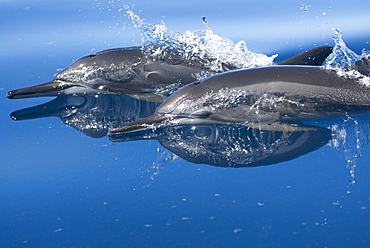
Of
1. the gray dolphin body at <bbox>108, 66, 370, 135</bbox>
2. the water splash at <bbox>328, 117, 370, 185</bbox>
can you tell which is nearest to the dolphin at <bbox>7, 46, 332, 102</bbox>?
the gray dolphin body at <bbox>108, 66, 370, 135</bbox>

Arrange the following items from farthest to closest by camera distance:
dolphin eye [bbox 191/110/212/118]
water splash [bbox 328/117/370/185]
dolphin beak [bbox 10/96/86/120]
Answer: dolphin beak [bbox 10/96/86/120]
dolphin eye [bbox 191/110/212/118]
water splash [bbox 328/117/370/185]

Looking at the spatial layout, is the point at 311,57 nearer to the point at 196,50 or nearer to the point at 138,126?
the point at 196,50

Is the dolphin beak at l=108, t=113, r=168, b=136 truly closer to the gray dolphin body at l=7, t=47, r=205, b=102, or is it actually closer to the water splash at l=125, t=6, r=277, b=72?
the gray dolphin body at l=7, t=47, r=205, b=102

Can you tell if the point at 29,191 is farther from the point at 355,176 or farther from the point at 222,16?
the point at 222,16

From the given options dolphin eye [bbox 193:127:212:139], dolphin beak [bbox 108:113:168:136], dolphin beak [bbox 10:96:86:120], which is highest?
dolphin beak [bbox 10:96:86:120]

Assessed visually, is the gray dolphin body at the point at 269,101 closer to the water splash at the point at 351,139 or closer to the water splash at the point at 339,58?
the water splash at the point at 351,139

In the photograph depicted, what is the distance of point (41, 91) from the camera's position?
5383 millimetres

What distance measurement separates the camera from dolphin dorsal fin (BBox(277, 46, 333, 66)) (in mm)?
5449

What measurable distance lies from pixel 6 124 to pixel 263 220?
2936 millimetres

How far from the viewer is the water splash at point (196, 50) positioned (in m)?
5.46

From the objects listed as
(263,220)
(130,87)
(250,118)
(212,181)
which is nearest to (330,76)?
(250,118)

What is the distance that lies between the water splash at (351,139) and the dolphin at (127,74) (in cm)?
158

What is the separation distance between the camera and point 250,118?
409 centimetres

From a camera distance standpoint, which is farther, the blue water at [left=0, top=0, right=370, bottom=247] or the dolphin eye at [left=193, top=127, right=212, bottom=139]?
the dolphin eye at [left=193, top=127, right=212, bottom=139]
